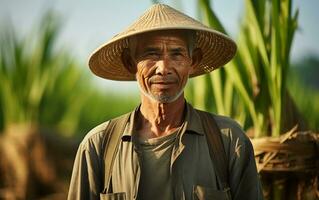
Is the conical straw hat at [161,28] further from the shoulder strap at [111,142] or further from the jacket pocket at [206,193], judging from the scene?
the jacket pocket at [206,193]

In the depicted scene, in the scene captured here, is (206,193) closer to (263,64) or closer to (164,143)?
(164,143)

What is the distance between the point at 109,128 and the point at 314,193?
1.13 metres

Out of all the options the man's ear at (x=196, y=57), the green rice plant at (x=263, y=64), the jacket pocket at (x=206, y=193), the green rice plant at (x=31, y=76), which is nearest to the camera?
the jacket pocket at (x=206, y=193)

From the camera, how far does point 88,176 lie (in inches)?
86.0

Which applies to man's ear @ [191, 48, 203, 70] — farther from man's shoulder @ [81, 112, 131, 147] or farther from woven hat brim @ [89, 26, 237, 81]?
man's shoulder @ [81, 112, 131, 147]

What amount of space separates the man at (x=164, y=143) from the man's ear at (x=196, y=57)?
0.02 metres

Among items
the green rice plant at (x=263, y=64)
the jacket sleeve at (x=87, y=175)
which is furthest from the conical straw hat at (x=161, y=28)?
the green rice plant at (x=263, y=64)

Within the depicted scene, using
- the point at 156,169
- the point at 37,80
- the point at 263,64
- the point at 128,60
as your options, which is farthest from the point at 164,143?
the point at 37,80

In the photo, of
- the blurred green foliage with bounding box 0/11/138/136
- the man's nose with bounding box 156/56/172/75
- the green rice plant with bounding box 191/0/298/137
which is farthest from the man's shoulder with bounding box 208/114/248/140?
the blurred green foliage with bounding box 0/11/138/136

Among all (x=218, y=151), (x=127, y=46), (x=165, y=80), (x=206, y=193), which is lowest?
(x=206, y=193)

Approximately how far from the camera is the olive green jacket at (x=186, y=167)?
2066mm

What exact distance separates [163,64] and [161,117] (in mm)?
190

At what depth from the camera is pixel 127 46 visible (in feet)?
7.48

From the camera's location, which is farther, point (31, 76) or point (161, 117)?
point (31, 76)
